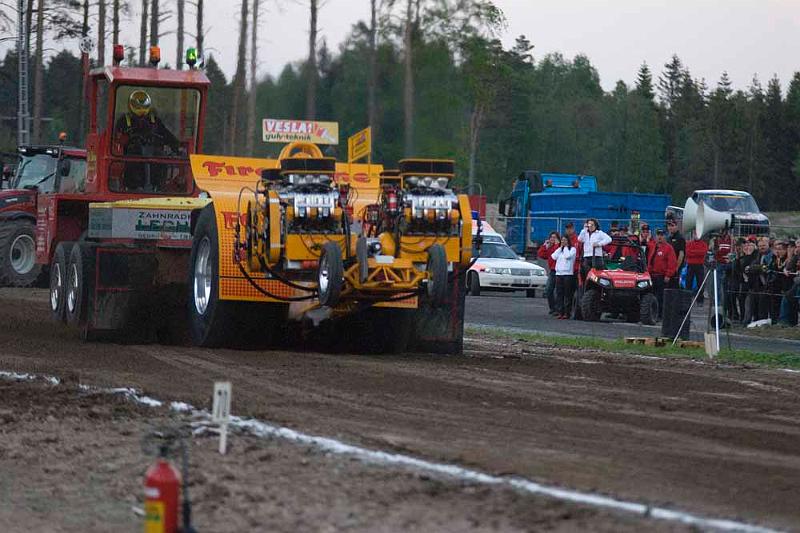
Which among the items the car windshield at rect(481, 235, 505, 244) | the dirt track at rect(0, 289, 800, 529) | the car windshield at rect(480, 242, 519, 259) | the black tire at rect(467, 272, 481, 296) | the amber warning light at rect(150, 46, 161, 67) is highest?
the amber warning light at rect(150, 46, 161, 67)

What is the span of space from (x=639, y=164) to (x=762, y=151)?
→ 32.1 feet

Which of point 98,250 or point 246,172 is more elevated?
point 246,172

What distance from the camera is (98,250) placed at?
1513 cm

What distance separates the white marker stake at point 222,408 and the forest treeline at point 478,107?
7603 millimetres

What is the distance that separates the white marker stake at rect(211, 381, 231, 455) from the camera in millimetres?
7897

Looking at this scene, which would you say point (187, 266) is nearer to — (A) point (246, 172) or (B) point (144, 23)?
(A) point (246, 172)

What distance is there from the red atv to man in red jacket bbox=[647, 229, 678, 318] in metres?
0.19

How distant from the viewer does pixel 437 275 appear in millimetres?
12680

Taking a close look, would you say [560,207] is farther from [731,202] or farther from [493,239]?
[493,239]

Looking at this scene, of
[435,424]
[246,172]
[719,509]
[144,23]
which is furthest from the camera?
[144,23]

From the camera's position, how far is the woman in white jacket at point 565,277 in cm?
2577

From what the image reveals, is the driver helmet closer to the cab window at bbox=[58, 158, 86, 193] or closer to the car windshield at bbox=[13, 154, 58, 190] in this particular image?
the cab window at bbox=[58, 158, 86, 193]

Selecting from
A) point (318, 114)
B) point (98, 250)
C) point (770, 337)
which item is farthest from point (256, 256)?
point (318, 114)

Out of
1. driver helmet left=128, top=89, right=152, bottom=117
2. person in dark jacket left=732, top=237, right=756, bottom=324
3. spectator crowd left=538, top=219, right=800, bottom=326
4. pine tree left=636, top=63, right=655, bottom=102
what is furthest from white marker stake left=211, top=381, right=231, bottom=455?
pine tree left=636, top=63, right=655, bottom=102
